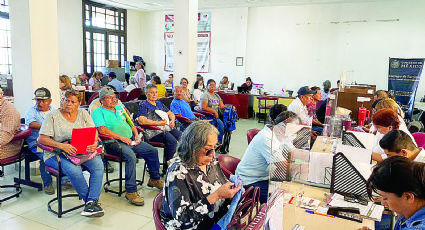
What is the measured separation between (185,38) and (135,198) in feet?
15.0

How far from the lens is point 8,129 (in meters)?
3.21

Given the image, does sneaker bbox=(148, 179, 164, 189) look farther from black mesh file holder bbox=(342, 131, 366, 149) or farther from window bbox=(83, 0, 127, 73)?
window bbox=(83, 0, 127, 73)

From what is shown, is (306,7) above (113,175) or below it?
above

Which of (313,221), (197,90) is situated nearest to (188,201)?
(313,221)

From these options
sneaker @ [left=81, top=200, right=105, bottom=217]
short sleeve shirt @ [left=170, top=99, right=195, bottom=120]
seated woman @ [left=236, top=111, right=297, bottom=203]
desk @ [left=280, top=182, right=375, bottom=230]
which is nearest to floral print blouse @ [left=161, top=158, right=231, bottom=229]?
desk @ [left=280, top=182, right=375, bottom=230]

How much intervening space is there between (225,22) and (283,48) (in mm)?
2306

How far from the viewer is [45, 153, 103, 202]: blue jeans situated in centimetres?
296

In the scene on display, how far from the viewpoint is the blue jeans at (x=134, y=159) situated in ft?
11.1

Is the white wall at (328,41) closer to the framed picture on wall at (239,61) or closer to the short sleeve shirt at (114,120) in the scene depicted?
the framed picture on wall at (239,61)

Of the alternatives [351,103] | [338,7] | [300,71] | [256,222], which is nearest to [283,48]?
[300,71]

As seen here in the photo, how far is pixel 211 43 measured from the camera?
38.3 ft

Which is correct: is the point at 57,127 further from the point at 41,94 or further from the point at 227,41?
the point at 227,41

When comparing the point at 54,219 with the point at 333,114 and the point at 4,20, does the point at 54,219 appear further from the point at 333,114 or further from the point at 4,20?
the point at 4,20

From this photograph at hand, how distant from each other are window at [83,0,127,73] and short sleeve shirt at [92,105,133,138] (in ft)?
26.6
